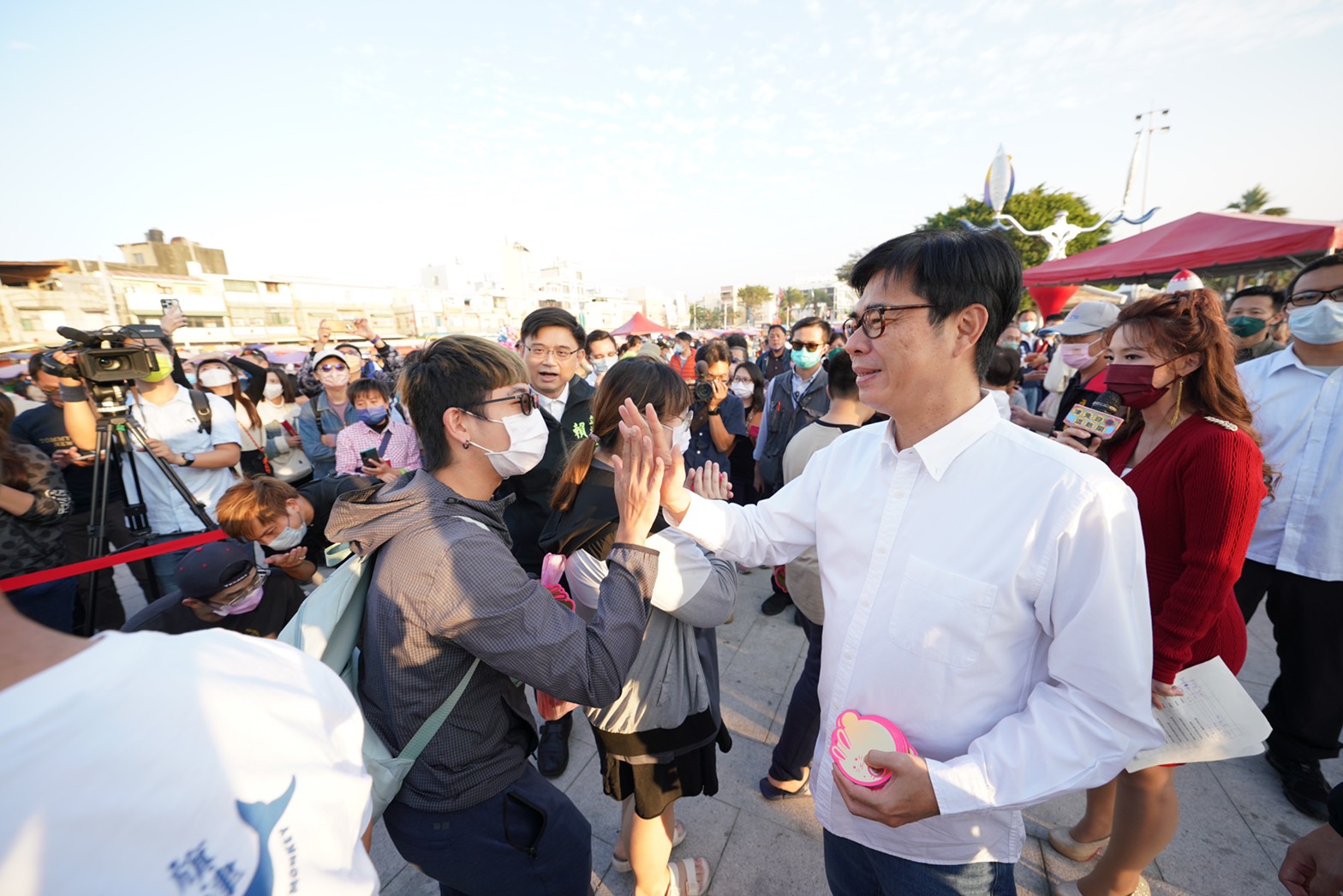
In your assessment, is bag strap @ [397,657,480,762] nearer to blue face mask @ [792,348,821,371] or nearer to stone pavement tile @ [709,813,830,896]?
stone pavement tile @ [709,813,830,896]

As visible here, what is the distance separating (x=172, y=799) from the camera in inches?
18.9

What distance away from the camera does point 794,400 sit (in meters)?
4.67

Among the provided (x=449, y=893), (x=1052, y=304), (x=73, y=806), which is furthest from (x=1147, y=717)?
(x=1052, y=304)

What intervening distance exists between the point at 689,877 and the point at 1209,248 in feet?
34.7

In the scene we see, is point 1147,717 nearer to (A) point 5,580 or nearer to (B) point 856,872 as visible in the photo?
(B) point 856,872

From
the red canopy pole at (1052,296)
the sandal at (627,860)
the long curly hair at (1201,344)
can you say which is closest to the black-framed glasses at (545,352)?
the sandal at (627,860)

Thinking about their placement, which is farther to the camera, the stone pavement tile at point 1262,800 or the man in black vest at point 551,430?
the man in black vest at point 551,430

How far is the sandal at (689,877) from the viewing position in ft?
6.83

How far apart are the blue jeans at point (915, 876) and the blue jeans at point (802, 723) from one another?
33.4 inches

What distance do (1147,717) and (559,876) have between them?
1.57 metres

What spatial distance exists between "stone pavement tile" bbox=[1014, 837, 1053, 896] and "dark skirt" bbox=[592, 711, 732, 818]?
1.41 m

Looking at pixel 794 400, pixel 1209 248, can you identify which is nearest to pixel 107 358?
pixel 794 400

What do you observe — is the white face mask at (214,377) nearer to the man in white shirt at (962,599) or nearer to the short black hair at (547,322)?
the short black hair at (547,322)

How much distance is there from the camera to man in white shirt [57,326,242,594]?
10.3 feet
